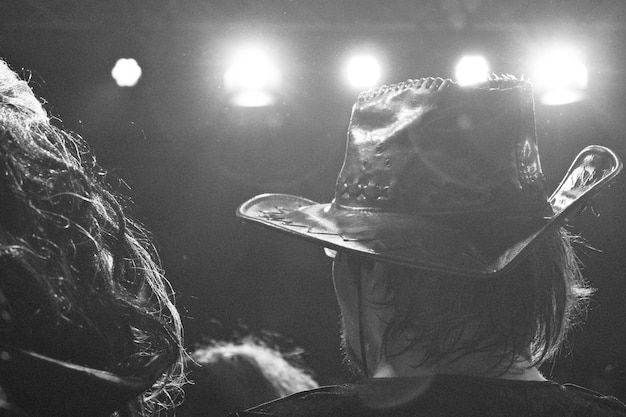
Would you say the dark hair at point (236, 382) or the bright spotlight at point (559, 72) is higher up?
the bright spotlight at point (559, 72)

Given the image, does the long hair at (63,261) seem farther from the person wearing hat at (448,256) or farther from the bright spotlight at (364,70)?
the bright spotlight at (364,70)

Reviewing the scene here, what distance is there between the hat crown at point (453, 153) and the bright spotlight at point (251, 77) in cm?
252

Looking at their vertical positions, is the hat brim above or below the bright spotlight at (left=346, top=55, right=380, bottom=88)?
below

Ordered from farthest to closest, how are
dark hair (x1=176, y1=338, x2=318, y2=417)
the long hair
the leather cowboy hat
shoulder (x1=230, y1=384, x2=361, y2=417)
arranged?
dark hair (x1=176, y1=338, x2=318, y2=417)
the leather cowboy hat
shoulder (x1=230, y1=384, x2=361, y2=417)
the long hair

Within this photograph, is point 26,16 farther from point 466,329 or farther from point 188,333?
point 466,329

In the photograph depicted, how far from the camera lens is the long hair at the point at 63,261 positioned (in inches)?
46.0

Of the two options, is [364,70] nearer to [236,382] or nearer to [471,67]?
[471,67]

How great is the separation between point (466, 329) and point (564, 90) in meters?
3.15

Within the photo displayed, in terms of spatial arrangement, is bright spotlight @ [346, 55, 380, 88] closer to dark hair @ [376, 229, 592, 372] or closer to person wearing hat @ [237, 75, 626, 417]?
person wearing hat @ [237, 75, 626, 417]

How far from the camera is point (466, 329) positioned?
5.29 feet

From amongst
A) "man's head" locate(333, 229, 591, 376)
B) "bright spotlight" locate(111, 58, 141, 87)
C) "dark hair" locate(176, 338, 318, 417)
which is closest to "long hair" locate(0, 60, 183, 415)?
"man's head" locate(333, 229, 591, 376)

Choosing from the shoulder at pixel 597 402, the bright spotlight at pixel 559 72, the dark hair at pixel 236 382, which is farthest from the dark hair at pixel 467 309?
the bright spotlight at pixel 559 72

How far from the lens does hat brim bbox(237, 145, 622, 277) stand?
1579 mm

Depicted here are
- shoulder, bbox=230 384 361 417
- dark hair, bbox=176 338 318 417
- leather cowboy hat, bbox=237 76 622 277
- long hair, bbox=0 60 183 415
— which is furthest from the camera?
dark hair, bbox=176 338 318 417
